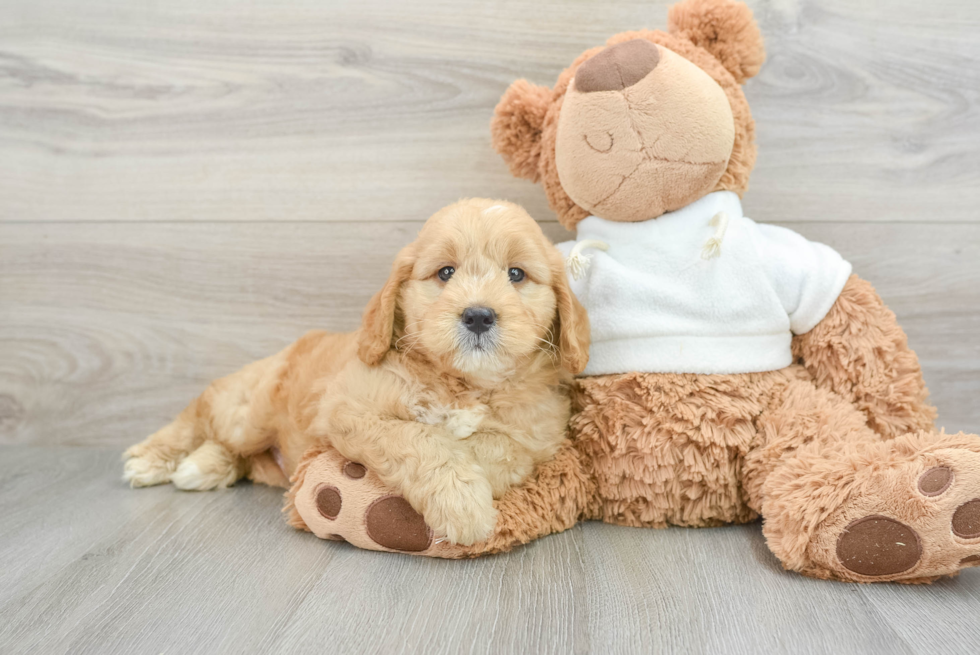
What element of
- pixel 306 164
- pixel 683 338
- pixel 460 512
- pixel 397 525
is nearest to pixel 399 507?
pixel 397 525

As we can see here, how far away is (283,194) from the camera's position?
5.65 ft

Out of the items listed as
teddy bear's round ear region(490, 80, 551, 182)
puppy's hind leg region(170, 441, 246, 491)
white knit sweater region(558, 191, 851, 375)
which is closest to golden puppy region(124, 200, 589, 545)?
white knit sweater region(558, 191, 851, 375)

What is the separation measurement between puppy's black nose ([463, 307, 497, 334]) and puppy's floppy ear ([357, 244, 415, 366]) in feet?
0.60

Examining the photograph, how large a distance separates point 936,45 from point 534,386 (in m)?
1.26

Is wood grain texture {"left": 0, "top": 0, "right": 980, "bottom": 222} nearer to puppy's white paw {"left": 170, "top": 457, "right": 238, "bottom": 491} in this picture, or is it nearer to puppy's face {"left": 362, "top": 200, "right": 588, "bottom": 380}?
puppy's face {"left": 362, "top": 200, "right": 588, "bottom": 380}

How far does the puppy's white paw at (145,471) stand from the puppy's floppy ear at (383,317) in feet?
2.39

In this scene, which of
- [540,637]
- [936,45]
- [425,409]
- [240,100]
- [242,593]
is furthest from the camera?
[240,100]

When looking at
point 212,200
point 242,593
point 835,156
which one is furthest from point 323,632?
point 835,156

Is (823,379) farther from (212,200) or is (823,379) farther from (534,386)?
(212,200)

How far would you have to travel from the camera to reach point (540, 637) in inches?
36.0

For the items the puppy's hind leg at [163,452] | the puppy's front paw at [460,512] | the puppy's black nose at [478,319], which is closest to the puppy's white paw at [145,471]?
the puppy's hind leg at [163,452]

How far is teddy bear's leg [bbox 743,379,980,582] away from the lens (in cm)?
95

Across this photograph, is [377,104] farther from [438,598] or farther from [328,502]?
[438,598]

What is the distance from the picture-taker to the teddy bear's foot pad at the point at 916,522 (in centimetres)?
95
